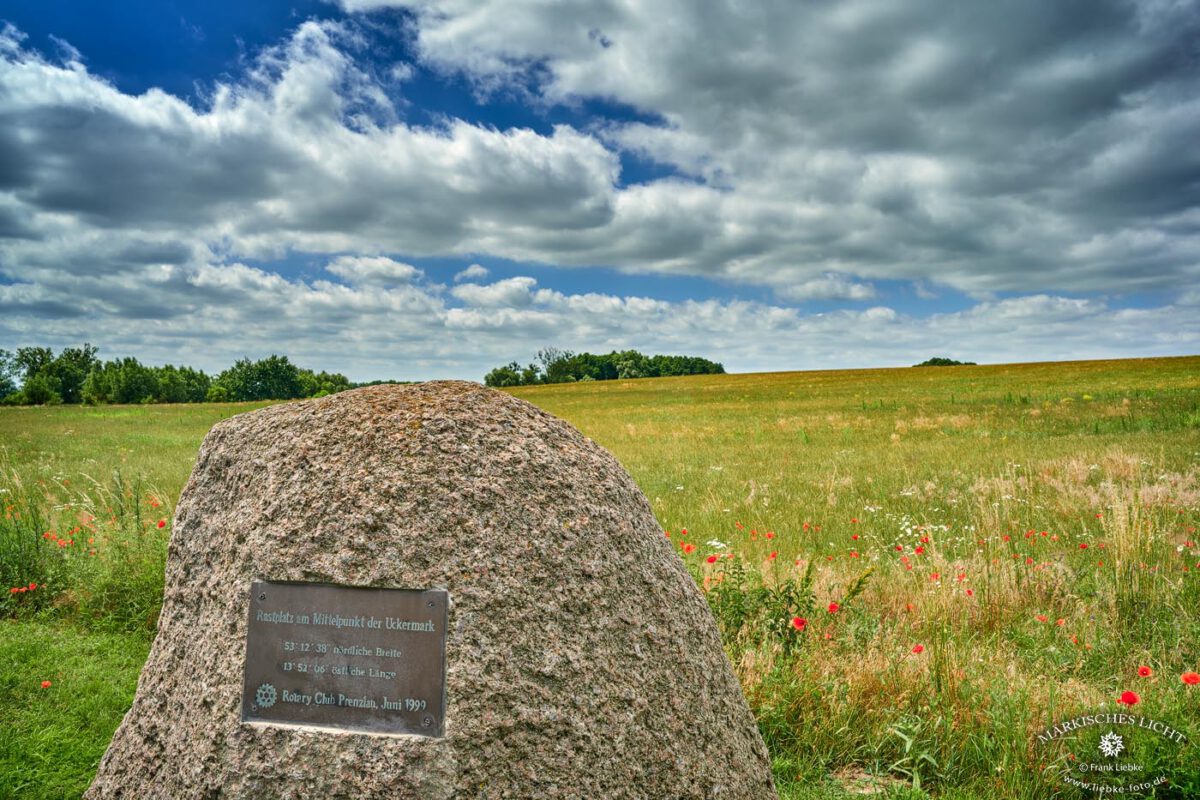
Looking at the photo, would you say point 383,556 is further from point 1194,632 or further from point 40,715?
point 1194,632

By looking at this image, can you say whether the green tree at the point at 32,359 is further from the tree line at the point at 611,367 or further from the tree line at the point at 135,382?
the tree line at the point at 611,367

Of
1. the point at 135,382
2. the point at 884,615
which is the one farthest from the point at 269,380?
the point at 884,615

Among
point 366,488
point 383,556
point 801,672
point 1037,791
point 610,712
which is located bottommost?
point 1037,791

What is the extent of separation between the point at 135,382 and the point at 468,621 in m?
109

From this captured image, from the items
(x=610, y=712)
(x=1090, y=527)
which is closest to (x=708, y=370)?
(x=1090, y=527)

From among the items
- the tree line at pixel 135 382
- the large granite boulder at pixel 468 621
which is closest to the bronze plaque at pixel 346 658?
the large granite boulder at pixel 468 621

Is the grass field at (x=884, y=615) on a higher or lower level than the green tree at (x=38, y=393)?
lower

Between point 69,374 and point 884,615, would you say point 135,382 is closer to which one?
point 69,374

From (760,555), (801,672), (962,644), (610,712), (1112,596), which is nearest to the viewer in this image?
(610,712)

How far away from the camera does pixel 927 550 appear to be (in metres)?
7.93

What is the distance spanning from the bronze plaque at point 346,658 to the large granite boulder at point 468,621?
5cm

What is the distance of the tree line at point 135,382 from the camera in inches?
3413

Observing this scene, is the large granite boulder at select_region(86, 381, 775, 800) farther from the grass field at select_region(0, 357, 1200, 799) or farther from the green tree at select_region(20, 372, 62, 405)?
the green tree at select_region(20, 372, 62, 405)

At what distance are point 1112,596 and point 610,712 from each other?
514 cm
